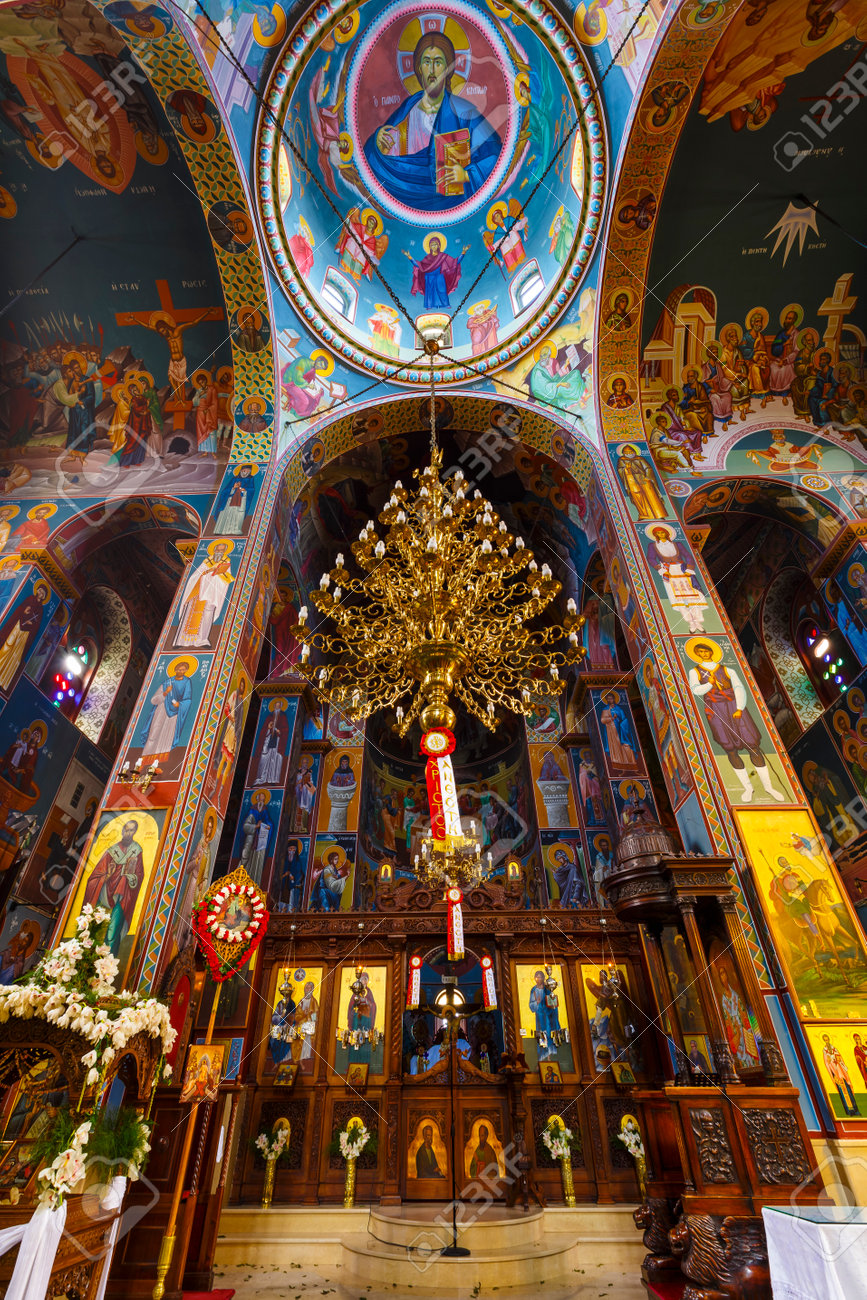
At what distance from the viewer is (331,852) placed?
12.8m

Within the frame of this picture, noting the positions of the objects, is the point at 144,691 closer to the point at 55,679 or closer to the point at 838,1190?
the point at 55,679

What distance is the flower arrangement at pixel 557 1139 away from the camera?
8297 millimetres

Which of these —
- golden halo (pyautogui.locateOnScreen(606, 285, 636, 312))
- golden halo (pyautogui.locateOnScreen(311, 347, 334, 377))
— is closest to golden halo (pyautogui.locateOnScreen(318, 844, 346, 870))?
golden halo (pyautogui.locateOnScreen(311, 347, 334, 377))

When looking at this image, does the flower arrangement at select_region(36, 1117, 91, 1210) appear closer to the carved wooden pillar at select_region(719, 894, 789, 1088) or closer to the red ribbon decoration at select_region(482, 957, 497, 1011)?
the carved wooden pillar at select_region(719, 894, 789, 1088)

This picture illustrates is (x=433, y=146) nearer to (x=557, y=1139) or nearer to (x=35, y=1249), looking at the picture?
(x=35, y=1249)

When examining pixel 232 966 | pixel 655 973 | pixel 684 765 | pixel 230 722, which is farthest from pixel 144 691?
pixel 655 973

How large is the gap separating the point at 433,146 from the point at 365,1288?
58.6ft

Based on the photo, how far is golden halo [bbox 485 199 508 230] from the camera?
12.2 meters

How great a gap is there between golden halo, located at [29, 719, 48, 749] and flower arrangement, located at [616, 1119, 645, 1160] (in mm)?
11211

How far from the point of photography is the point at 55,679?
11.3 m

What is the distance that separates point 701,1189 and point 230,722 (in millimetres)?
6760

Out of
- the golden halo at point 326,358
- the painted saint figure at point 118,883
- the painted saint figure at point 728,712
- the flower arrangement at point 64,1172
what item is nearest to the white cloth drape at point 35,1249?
the flower arrangement at point 64,1172

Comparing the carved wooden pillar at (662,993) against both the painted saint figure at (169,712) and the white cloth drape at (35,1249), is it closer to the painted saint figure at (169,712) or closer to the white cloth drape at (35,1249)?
the white cloth drape at (35,1249)

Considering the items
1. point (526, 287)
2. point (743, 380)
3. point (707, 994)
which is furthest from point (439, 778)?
point (526, 287)
